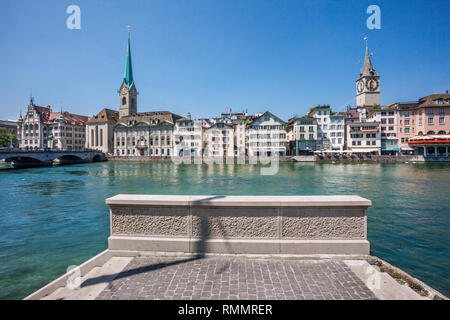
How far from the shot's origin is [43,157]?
53.4 m

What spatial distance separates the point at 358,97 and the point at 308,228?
111 m

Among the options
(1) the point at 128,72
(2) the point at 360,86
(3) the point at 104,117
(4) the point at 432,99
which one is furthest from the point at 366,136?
(3) the point at 104,117

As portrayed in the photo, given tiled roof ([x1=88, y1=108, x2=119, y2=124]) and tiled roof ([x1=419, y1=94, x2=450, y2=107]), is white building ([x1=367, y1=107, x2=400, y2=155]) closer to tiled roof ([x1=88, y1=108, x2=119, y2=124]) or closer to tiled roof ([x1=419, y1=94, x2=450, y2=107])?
tiled roof ([x1=419, y1=94, x2=450, y2=107])

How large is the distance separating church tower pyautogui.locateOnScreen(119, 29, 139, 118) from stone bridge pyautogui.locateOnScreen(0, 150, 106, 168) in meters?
26.4

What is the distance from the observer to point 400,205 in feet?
47.6

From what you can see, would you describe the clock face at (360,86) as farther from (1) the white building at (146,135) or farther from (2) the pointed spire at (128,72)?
(2) the pointed spire at (128,72)

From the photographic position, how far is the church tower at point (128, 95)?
97.5m

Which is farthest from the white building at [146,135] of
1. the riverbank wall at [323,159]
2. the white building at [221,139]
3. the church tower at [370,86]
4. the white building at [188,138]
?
the church tower at [370,86]

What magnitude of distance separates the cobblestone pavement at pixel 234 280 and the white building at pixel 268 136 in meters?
66.2

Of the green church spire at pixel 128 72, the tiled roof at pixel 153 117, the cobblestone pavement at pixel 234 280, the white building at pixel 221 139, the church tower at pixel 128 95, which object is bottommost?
the cobblestone pavement at pixel 234 280

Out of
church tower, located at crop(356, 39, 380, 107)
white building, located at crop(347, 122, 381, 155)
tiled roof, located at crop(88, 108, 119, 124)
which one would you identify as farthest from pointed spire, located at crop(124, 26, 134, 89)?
church tower, located at crop(356, 39, 380, 107)

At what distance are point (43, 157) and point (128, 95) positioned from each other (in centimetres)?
5037

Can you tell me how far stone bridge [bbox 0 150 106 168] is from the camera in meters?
45.7
